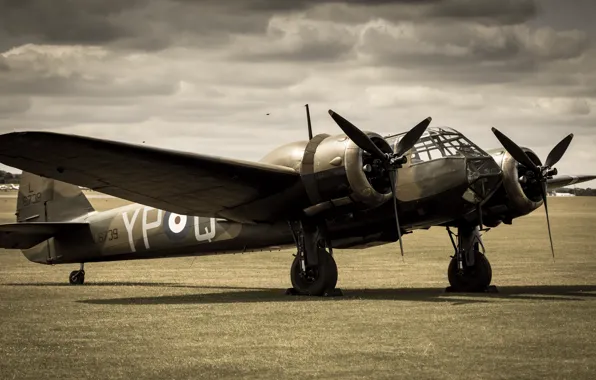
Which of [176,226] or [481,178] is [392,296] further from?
[176,226]

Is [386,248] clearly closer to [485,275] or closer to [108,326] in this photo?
[485,275]

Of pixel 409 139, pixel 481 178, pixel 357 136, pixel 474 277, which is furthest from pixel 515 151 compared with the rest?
pixel 357 136

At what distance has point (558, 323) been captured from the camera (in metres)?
13.3

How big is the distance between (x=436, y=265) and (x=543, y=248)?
10629 mm

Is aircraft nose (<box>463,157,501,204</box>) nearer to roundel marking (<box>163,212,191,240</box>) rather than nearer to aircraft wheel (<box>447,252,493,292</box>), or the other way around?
aircraft wheel (<box>447,252,493,292</box>)

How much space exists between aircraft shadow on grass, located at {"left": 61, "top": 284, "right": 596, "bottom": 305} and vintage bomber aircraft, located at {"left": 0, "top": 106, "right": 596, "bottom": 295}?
0.77 meters

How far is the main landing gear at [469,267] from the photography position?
790 inches

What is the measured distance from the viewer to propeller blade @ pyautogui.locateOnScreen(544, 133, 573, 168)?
→ 19.7 meters

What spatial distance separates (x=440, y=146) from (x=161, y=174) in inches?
217

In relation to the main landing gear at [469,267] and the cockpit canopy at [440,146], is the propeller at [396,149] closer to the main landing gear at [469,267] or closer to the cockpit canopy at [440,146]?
the cockpit canopy at [440,146]

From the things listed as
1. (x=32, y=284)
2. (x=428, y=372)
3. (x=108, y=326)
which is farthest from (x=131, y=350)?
(x=32, y=284)

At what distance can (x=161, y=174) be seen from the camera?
56.6 ft

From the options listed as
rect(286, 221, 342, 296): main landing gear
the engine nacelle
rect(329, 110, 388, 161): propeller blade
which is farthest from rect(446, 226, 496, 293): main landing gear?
rect(329, 110, 388, 161): propeller blade

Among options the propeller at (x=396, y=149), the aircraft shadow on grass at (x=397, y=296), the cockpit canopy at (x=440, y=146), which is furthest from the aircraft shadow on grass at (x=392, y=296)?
the cockpit canopy at (x=440, y=146)
